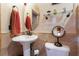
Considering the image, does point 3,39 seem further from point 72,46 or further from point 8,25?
point 72,46

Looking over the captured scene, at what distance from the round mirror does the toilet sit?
110mm

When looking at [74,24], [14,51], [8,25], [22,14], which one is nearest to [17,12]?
[22,14]

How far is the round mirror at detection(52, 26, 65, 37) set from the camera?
131 cm

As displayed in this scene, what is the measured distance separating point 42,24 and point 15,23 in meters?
0.26

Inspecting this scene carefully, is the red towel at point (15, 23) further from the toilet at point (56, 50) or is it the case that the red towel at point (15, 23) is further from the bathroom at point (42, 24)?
the toilet at point (56, 50)

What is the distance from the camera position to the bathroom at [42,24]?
1300 mm

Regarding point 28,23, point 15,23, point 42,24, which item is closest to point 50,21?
point 42,24

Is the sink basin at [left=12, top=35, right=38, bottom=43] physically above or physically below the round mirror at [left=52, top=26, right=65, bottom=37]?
below

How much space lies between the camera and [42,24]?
4.30ft

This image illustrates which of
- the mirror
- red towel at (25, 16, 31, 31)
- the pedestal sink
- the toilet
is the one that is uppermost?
red towel at (25, 16, 31, 31)

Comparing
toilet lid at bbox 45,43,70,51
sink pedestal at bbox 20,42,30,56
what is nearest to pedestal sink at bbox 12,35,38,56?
sink pedestal at bbox 20,42,30,56

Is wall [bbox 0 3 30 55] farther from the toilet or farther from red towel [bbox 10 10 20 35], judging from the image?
the toilet

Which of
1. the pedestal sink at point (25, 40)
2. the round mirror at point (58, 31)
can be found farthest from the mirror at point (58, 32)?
the pedestal sink at point (25, 40)

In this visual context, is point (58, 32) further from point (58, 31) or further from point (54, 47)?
point (54, 47)
